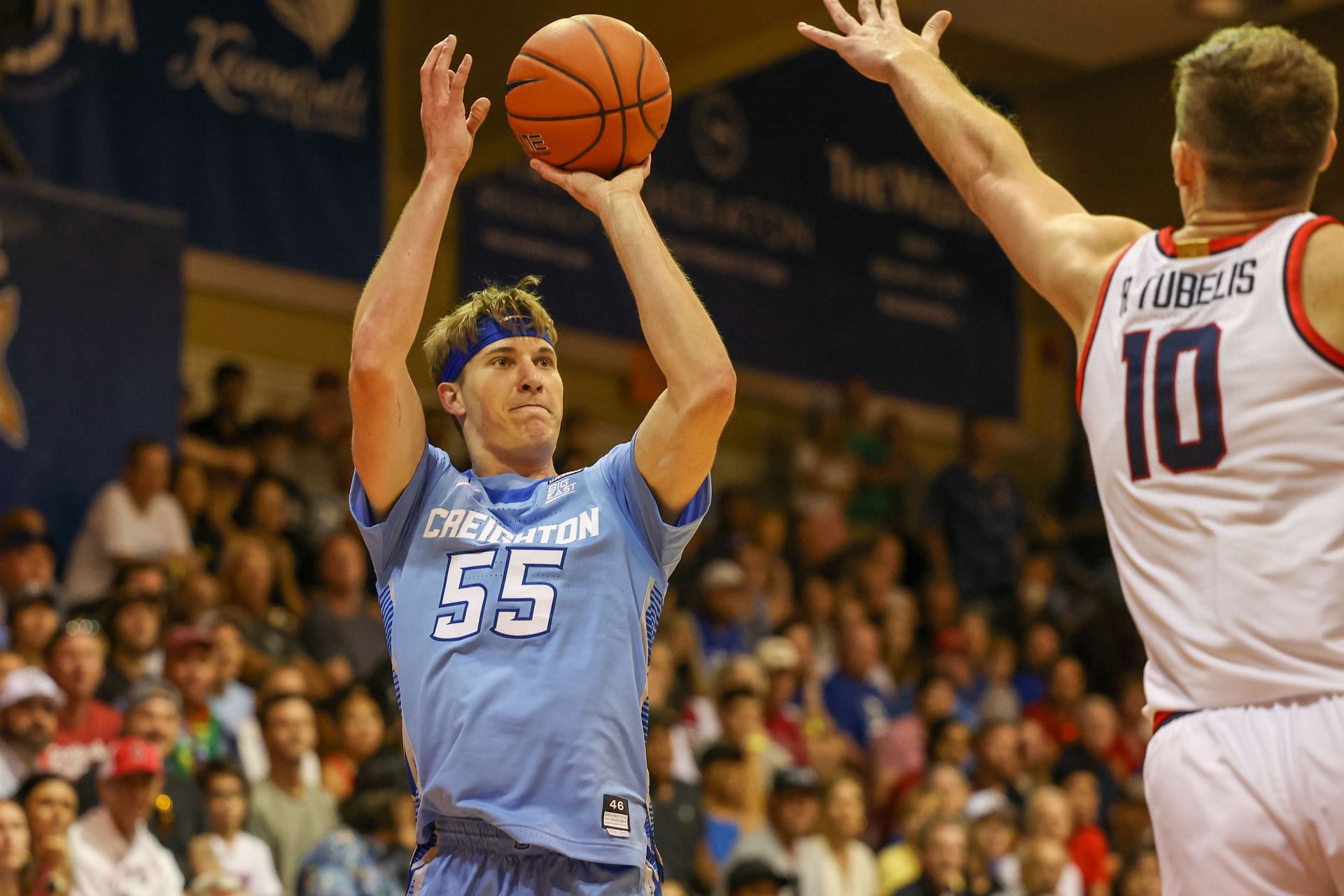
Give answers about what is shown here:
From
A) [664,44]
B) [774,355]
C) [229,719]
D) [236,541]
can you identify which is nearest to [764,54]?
[664,44]

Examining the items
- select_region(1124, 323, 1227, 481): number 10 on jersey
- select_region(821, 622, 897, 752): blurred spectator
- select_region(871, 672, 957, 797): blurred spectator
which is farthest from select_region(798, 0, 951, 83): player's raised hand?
select_region(821, 622, 897, 752): blurred spectator

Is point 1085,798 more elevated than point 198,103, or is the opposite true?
point 198,103

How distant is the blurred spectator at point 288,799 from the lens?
800cm

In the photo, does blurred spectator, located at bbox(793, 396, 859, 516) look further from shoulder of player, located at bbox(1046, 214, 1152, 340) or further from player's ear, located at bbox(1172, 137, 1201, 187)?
player's ear, located at bbox(1172, 137, 1201, 187)

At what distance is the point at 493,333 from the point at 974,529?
11164 mm

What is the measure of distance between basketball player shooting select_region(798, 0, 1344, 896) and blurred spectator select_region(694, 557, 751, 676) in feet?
28.2

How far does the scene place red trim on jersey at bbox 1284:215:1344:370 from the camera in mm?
2828

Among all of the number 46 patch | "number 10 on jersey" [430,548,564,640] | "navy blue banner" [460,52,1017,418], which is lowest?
the number 46 patch

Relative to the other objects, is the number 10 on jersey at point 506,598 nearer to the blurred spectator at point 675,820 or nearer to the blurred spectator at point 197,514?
the blurred spectator at point 675,820

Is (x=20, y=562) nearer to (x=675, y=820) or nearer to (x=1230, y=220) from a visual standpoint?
(x=675, y=820)

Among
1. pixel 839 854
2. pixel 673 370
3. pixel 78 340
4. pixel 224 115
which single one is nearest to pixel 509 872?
pixel 673 370

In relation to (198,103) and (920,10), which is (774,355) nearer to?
(920,10)

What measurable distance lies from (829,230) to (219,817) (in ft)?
32.9

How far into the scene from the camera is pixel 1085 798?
11.4 meters
